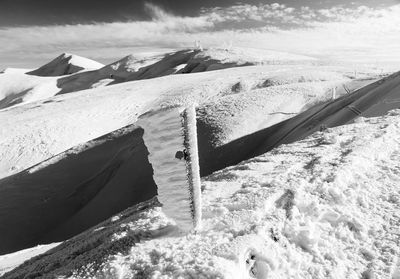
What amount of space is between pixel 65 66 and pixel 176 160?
108m

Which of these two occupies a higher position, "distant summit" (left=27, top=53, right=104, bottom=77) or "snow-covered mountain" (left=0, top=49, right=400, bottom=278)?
"snow-covered mountain" (left=0, top=49, right=400, bottom=278)

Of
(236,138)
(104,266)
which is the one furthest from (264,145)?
(104,266)

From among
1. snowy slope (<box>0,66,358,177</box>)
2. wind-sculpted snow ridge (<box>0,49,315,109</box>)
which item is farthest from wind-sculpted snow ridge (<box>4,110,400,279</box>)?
wind-sculpted snow ridge (<box>0,49,315,109</box>)

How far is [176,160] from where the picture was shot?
4.31m

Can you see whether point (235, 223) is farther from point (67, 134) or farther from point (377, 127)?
point (67, 134)

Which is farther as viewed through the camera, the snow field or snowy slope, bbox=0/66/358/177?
snowy slope, bbox=0/66/358/177

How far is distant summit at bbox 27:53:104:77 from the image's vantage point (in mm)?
103312

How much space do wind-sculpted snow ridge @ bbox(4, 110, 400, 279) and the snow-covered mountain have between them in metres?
0.01

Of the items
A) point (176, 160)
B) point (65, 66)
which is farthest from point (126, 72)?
point (176, 160)

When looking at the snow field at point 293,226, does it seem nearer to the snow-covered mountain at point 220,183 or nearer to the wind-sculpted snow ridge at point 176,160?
the snow-covered mountain at point 220,183

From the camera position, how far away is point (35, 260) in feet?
18.2

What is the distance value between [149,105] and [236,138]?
12111mm

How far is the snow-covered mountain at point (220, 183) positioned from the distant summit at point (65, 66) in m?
76.0

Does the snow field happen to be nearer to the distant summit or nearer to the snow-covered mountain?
the snow-covered mountain
